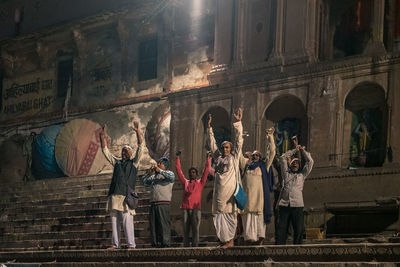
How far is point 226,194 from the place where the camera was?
14984mm

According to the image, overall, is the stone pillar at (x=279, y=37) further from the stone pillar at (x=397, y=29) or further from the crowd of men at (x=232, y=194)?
the crowd of men at (x=232, y=194)

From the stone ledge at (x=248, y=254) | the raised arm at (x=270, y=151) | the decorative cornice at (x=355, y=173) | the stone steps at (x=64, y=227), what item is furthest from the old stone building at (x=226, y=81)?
the stone ledge at (x=248, y=254)

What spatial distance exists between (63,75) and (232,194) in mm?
19022

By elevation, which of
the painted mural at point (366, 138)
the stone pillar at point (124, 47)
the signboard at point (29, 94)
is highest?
the stone pillar at point (124, 47)

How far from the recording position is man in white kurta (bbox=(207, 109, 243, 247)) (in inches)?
586

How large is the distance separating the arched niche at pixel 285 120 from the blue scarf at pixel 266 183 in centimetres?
577

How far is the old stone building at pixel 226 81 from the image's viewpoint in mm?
19609

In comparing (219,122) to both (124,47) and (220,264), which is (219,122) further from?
(220,264)

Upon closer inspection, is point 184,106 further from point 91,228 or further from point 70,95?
point 70,95

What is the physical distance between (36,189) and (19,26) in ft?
25.7

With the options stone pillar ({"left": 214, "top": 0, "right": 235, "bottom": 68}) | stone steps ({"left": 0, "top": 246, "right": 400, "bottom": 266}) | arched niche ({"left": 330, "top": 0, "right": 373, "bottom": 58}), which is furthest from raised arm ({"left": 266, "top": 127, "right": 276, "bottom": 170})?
stone pillar ({"left": 214, "top": 0, "right": 235, "bottom": 68})

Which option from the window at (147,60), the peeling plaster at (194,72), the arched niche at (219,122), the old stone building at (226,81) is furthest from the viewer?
the window at (147,60)

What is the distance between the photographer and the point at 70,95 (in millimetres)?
32312

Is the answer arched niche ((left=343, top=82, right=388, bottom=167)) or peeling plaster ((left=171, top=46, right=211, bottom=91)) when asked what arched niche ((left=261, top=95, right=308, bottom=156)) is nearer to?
arched niche ((left=343, top=82, right=388, bottom=167))
